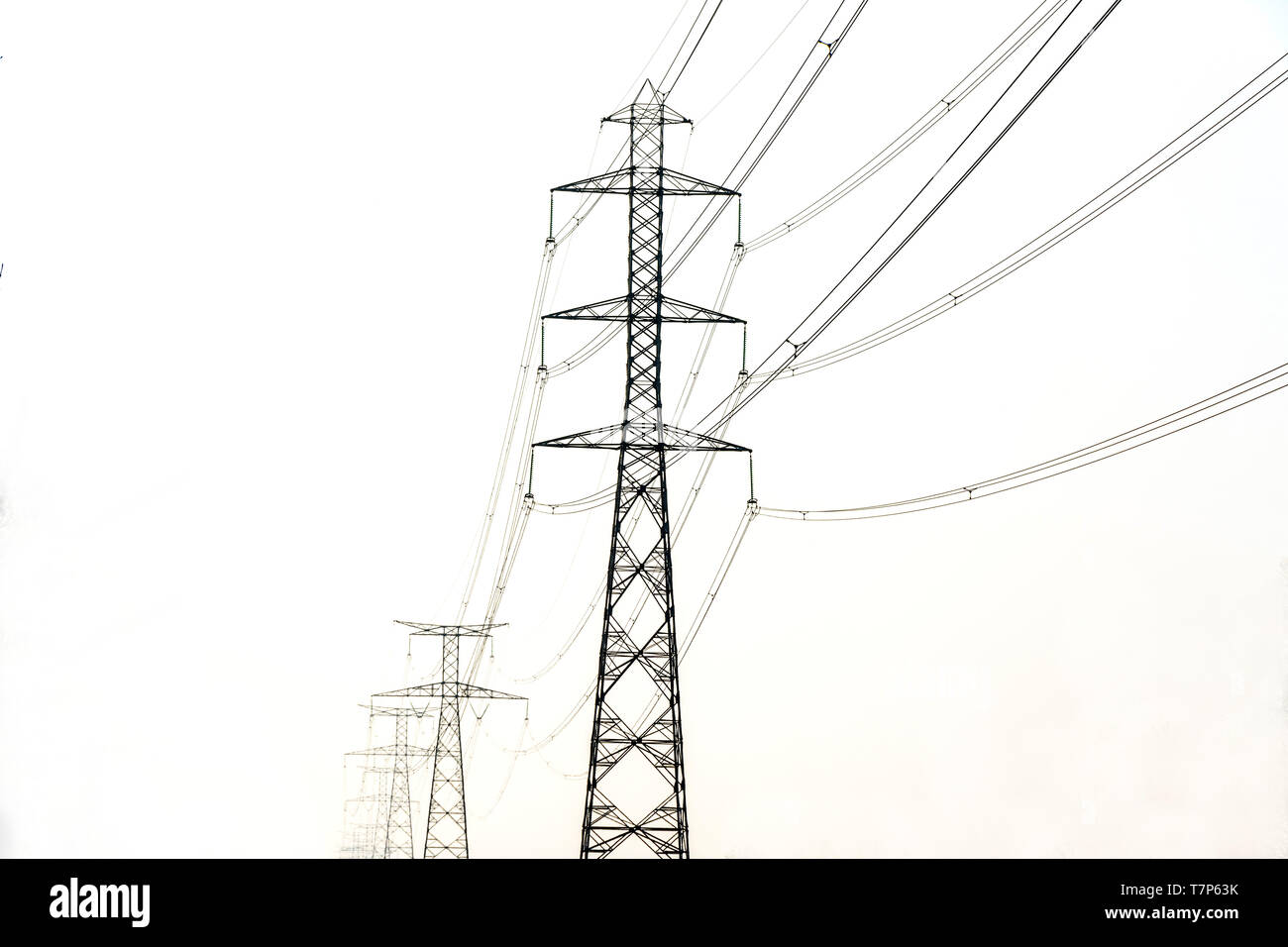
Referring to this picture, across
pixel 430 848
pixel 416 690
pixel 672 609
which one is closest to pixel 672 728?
pixel 672 609

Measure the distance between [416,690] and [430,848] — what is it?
5.46 m

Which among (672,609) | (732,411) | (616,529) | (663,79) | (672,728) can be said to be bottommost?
(672,728)

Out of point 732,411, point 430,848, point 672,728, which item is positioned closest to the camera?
point 672,728

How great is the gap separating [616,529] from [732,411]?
5.22 metres
